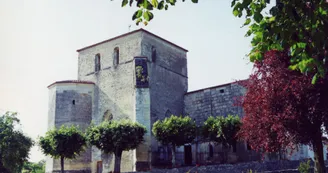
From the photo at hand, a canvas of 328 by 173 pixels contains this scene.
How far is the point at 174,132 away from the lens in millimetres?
23969

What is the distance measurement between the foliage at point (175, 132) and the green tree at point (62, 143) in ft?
15.6

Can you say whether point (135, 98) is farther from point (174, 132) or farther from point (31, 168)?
point (31, 168)

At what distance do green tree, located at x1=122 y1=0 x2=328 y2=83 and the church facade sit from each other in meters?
20.4

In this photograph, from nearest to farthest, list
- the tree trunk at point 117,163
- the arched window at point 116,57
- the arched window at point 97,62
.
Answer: the tree trunk at point 117,163 → the arched window at point 116,57 → the arched window at point 97,62

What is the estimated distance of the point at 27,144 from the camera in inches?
1063

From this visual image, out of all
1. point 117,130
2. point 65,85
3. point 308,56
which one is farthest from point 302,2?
point 65,85

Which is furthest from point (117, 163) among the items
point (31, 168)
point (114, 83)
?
point (31, 168)

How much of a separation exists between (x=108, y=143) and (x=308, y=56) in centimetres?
1853

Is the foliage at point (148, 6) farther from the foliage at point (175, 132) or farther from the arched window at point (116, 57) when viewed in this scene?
the arched window at point (116, 57)

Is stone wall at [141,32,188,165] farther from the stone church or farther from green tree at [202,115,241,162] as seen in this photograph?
green tree at [202,115,241,162]

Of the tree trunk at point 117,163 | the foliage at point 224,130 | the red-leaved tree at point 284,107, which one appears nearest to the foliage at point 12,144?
the tree trunk at point 117,163

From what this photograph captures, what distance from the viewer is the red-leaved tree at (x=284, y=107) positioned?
11109 mm

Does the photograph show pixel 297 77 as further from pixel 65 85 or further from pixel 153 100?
pixel 65 85

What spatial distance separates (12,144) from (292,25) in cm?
2464
